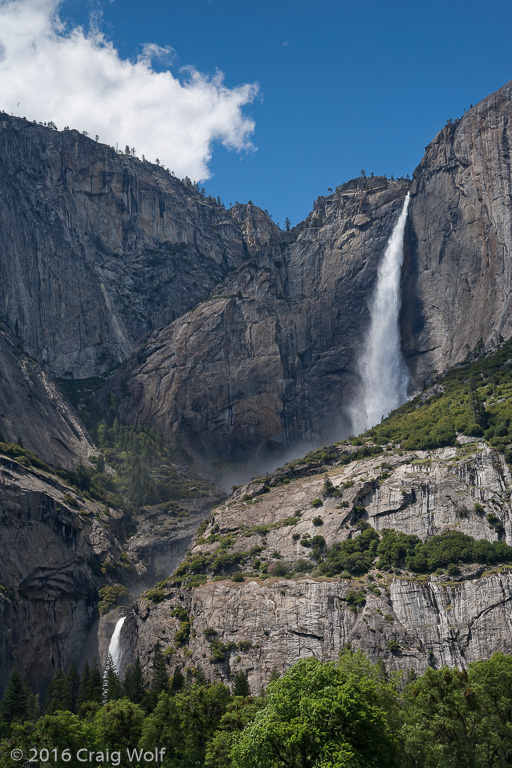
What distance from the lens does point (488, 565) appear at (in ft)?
272

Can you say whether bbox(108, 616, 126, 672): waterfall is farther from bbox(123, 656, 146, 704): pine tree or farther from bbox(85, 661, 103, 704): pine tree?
bbox(85, 661, 103, 704): pine tree

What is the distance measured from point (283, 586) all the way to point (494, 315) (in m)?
68.4

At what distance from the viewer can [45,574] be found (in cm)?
10262

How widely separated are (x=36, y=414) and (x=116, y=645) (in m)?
47.9

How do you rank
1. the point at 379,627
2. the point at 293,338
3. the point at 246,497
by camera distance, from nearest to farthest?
the point at 379,627, the point at 246,497, the point at 293,338

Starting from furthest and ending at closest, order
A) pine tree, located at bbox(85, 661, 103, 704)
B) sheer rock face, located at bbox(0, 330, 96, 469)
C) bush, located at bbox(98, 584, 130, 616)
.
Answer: sheer rock face, located at bbox(0, 330, 96, 469) → bush, located at bbox(98, 584, 130, 616) → pine tree, located at bbox(85, 661, 103, 704)

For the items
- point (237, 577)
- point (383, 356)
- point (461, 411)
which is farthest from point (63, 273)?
point (237, 577)

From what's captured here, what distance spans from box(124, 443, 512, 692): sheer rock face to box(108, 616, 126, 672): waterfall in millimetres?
2164

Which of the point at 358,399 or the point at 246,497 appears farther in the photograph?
the point at 358,399

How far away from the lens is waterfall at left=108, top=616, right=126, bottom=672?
97.9m

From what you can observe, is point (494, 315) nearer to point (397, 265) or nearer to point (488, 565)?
point (397, 265)

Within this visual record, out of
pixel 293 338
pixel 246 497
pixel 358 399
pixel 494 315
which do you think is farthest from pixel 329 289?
pixel 246 497

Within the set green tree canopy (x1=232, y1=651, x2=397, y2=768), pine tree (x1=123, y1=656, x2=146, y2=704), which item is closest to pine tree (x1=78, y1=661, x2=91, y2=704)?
pine tree (x1=123, y1=656, x2=146, y2=704)

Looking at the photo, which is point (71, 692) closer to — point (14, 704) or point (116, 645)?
point (14, 704)
